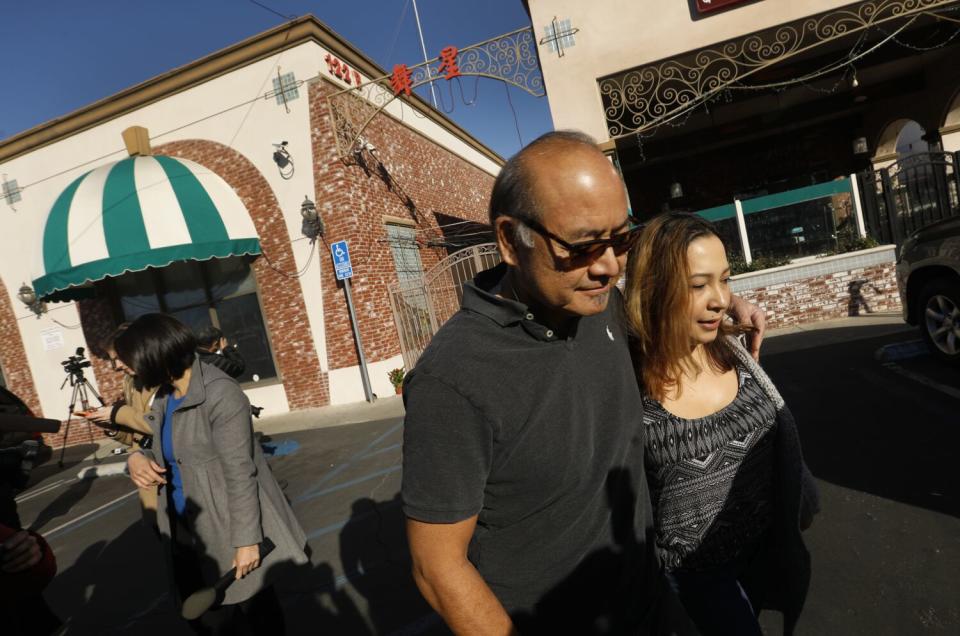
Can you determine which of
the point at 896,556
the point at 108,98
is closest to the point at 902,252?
the point at 896,556

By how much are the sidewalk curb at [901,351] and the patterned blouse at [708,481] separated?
5.76 metres

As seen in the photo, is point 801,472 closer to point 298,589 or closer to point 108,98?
point 298,589

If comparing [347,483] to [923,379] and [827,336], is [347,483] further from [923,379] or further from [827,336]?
[827,336]

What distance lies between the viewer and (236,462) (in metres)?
2.30

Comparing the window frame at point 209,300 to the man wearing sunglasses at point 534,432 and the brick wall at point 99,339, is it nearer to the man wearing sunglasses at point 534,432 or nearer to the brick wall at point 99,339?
the brick wall at point 99,339

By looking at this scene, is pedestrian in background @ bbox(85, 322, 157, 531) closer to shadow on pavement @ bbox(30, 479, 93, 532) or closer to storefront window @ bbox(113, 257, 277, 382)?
shadow on pavement @ bbox(30, 479, 93, 532)

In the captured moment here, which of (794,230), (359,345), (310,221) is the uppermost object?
(310,221)

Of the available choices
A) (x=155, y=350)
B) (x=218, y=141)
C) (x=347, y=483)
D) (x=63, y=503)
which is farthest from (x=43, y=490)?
(x=155, y=350)

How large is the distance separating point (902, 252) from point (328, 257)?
27.6ft

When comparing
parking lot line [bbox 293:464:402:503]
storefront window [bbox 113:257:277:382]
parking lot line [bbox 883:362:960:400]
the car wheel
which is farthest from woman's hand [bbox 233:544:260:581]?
storefront window [bbox 113:257:277:382]

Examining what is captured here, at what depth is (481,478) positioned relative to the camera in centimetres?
113

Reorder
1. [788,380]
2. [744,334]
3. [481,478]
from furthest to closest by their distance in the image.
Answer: [788,380], [744,334], [481,478]

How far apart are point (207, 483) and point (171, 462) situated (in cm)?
26

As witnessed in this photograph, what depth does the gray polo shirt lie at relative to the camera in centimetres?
112
